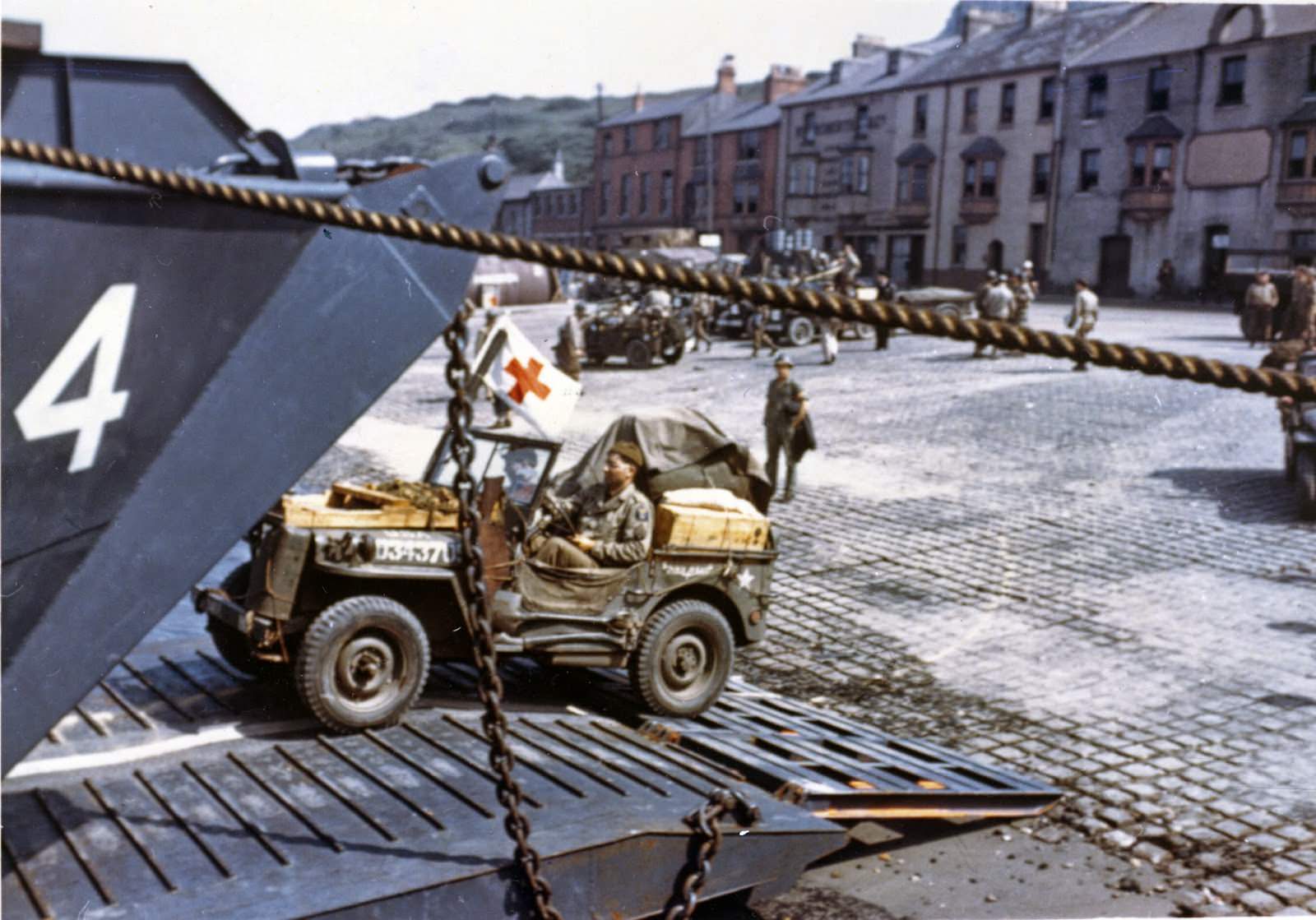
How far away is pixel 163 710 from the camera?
7.55m

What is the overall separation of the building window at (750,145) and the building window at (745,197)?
1.11 meters

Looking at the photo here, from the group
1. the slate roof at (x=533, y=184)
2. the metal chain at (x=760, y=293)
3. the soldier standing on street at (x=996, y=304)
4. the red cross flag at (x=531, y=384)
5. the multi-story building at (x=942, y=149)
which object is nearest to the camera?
the metal chain at (x=760, y=293)

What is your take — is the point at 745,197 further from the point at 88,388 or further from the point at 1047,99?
the point at 88,388

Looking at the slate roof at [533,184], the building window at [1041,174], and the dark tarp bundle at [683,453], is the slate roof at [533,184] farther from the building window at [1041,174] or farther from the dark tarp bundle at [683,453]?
the dark tarp bundle at [683,453]

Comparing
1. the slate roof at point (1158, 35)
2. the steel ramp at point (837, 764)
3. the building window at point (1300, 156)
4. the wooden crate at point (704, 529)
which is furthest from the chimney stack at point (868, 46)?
the steel ramp at point (837, 764)

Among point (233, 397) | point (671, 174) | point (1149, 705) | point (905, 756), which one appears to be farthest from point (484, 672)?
point (671, 174)

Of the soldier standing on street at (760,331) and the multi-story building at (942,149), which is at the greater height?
the multi-story building at (942,149)

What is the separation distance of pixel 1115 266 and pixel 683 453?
1396 inches

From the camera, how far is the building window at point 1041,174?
145 feet

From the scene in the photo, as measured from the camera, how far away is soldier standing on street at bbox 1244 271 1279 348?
84.7 ft

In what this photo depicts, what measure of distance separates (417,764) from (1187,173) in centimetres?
3734

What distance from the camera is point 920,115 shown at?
47750mm

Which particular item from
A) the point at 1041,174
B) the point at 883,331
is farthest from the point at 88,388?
the point at 1041,174

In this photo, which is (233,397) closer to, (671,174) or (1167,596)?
(1167,596)
